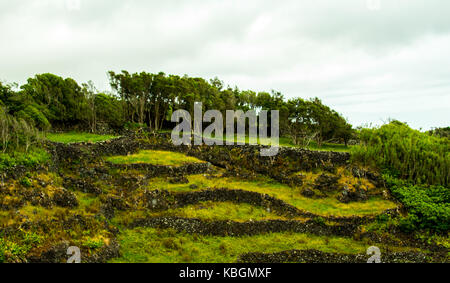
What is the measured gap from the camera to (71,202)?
24594mm

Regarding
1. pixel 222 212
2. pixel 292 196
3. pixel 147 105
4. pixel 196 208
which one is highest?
pixel 147 105

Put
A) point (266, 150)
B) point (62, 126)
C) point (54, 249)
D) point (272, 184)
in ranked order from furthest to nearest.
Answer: point (62, 126), point (266, 150), point (272, 184), point (54, 249)

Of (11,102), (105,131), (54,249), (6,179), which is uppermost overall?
(11,102)

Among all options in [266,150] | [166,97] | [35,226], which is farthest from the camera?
[166,97]

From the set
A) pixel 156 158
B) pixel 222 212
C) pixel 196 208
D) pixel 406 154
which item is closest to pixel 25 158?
pixel 156 158

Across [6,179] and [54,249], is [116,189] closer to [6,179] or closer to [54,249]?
[6,179]

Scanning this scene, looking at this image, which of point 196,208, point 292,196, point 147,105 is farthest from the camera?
point 147,105

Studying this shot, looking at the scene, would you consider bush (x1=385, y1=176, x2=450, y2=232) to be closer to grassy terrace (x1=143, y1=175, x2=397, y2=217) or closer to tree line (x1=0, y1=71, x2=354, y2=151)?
grassy terrace (x1=143, y1=175, x2=397, y2=217)

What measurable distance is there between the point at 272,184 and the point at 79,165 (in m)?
20.4

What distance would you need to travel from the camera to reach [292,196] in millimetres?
31250

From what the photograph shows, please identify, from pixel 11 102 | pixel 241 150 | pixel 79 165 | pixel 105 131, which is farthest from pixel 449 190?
pixel 11 102

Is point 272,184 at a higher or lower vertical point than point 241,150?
lower

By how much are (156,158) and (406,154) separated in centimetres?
2778

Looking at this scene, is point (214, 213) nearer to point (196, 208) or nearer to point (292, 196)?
point (196, 208)
